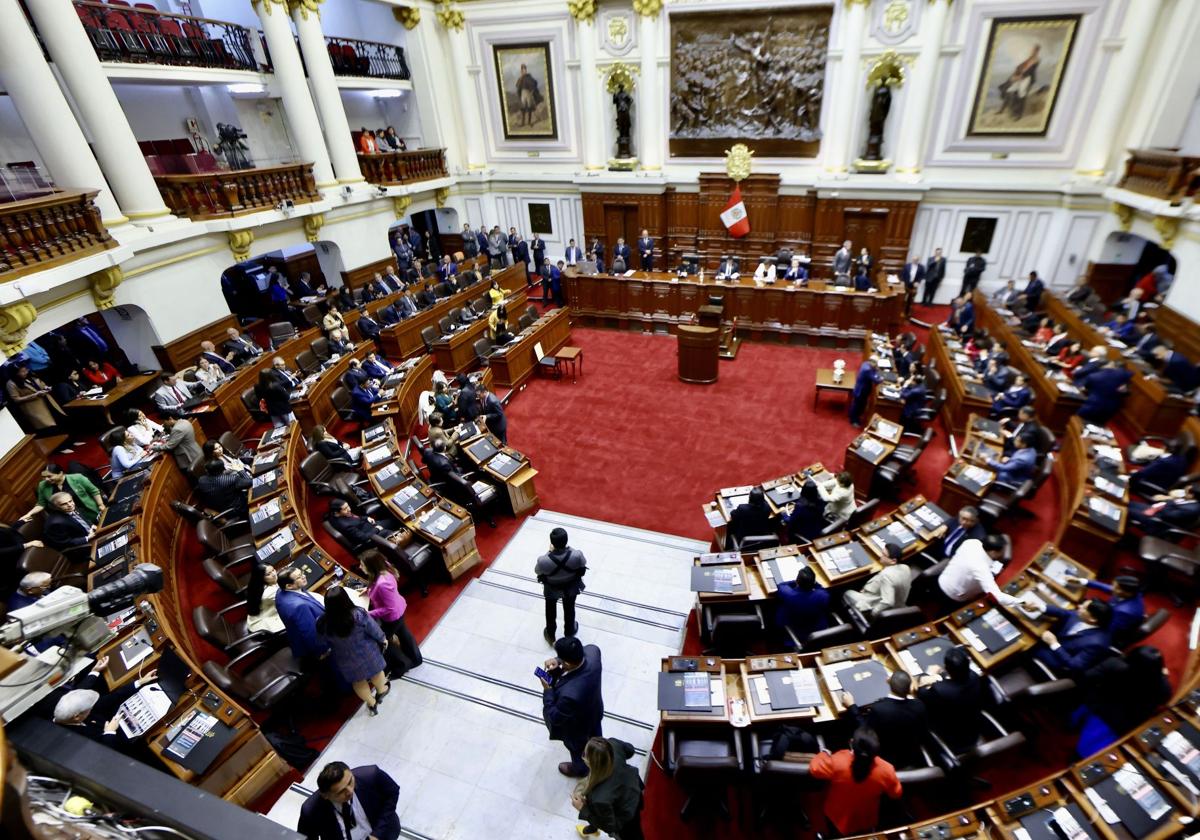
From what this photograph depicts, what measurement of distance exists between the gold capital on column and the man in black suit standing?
525 inches

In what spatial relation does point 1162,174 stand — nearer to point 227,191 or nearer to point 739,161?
point 739,161

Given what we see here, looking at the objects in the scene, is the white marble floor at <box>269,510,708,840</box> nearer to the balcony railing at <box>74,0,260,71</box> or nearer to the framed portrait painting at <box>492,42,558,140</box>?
the balcony railing at <box>74,0,260,71</box>

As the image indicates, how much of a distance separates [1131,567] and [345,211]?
17.0 m

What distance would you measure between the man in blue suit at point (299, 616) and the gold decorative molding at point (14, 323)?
6.10 m

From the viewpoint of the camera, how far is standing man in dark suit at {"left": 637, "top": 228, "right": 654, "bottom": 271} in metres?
16.2

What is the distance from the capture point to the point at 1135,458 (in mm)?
7887

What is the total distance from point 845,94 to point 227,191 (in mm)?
14481

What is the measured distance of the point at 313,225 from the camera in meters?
13.8

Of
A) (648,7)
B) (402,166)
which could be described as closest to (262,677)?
(402,166)

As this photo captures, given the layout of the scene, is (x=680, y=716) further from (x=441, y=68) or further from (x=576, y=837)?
(x=441, y=68)

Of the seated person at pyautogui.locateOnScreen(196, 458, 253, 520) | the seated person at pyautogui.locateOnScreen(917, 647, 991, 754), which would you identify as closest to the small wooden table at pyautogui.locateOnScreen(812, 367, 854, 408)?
the seated person at pyautogui.locateOnScreen(917, 647, 991, 754)

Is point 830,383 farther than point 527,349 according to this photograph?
No

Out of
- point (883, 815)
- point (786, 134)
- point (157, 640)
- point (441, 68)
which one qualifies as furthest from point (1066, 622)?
point (441, 68)

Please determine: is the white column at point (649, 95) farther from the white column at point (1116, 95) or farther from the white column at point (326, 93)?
the white column at point (1116, 95)
